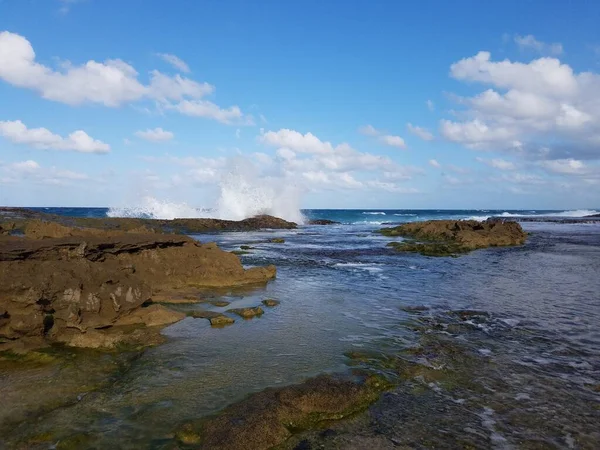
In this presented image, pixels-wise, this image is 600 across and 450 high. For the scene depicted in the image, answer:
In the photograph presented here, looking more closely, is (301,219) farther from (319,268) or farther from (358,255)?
(319,268)

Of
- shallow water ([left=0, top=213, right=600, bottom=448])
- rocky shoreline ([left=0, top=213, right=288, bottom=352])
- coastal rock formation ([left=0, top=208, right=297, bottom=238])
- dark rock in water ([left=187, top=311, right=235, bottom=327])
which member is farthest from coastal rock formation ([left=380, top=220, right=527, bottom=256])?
coastal rock formation ([left=0, top=208, right=297, bottom=238])

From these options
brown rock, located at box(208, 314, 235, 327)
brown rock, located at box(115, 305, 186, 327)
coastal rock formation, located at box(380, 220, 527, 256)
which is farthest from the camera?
coastal rock formation, located at box(380, 220, 527, 256)

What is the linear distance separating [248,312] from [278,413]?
5.57 meters

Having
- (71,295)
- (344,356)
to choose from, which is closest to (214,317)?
(71,295)

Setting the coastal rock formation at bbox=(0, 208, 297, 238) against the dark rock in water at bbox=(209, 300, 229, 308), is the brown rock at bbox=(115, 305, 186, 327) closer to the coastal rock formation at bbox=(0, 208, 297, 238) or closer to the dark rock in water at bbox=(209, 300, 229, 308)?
the dark rock in water at bbox=(209, 300, 229, 308)

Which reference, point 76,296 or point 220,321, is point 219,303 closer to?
point 220,321

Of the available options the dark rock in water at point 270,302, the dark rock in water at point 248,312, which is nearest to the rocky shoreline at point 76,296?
the dark rock in water at point 248,312

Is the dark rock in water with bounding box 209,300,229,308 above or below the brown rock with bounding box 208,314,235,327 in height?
below

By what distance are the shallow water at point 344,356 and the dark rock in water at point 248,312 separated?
26 cm

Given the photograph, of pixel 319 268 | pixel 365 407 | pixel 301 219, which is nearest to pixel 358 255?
pixel 319 268

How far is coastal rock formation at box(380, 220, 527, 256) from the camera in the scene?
29.8 meters

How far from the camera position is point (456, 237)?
35969mm

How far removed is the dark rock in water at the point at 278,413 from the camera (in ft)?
16.1

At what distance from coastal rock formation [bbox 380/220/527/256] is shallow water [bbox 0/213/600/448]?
1287 cm
